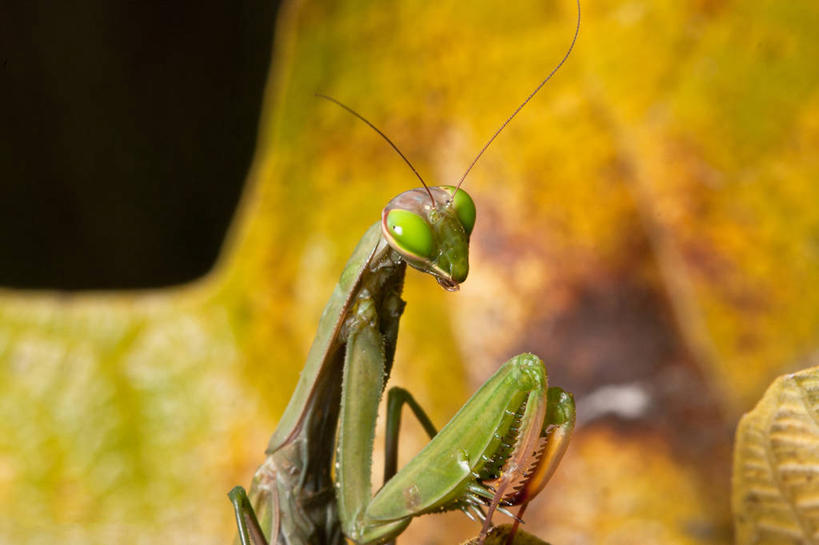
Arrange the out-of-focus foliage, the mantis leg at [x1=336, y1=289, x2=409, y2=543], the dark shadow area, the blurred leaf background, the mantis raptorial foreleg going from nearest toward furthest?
1. the out-of-focus foliage
2. the mantis raptorial foreleg
3. the mantis leg at [x1=336, y1=289, x2=409, y2=543]
4. the blurred leaf background
5. the dark shadow area

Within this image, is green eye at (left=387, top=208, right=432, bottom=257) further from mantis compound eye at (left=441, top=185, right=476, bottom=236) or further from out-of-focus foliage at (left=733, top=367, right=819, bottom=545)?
out-of-focus foliage at (left=733, top=367, right=819, bottom=545)

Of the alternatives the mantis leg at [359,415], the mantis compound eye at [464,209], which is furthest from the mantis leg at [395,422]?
the mantis compound eye at [464,209]

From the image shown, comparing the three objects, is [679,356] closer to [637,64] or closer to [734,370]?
[734,370]

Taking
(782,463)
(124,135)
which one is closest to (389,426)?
(782,463)

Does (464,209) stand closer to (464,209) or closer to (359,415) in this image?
(464,209)

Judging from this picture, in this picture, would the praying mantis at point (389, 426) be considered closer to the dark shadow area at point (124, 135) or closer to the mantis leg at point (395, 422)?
the mantis leg at point (395, 422)

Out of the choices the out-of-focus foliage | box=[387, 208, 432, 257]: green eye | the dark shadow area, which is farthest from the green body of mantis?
the dark shadow area
